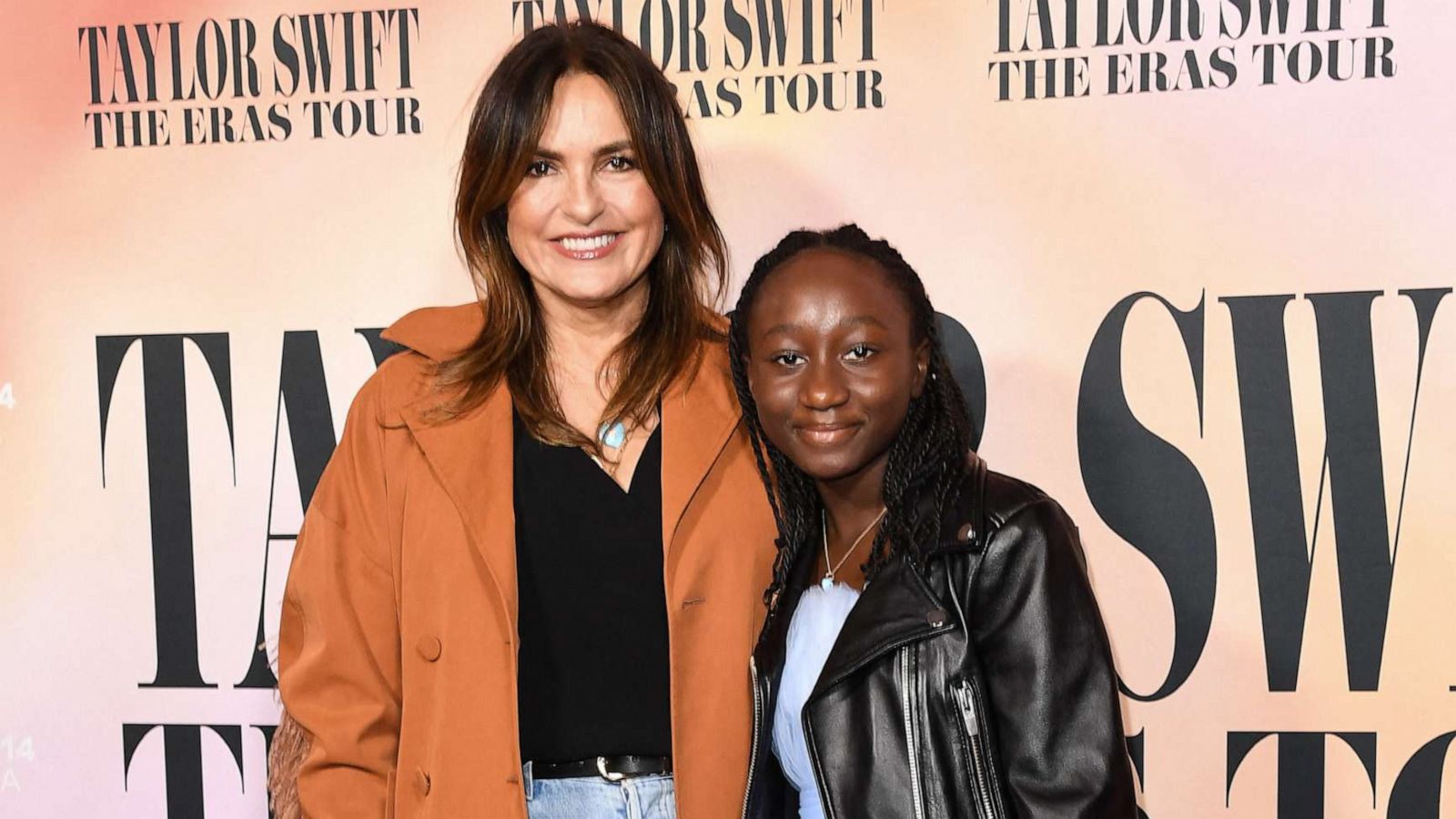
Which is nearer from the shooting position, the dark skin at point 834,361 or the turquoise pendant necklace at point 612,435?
the dark skin at point 834,361

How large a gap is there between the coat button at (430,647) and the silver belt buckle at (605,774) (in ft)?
0.94

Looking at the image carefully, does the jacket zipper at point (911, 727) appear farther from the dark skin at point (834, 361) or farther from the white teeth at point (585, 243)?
the white teeth at point (585, 243)

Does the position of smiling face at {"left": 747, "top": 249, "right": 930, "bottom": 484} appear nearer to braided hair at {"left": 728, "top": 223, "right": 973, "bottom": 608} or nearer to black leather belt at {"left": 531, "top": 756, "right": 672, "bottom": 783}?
braided hair at {"left": 728, "top": 223, "right": 973, "bottom": 608}

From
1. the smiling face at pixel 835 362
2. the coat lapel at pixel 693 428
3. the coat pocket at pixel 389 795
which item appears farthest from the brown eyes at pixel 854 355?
the coat pocket at pixel 389 795

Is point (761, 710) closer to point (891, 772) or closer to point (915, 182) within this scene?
point (891, 772)

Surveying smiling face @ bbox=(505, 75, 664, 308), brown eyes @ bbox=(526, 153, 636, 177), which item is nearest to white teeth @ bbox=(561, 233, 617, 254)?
smiling face @ bbox=(505, 75, 664, 308)

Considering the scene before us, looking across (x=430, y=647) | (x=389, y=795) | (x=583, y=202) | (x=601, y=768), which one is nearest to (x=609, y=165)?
(x=583, y=202)

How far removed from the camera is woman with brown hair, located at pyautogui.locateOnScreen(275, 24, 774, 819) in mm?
1679

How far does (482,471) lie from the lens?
1.72 meters

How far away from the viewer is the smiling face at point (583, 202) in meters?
1.73

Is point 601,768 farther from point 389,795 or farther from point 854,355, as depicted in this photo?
point 854,355

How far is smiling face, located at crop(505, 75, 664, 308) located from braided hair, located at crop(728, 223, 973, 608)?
230 millimetres

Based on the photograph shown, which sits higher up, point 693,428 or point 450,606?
point 693,428

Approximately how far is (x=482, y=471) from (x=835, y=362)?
59 centimetres
